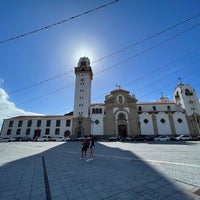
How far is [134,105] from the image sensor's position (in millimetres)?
40562

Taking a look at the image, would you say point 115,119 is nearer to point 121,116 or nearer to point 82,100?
point 121,116

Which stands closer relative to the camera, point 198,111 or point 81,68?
point 198,111

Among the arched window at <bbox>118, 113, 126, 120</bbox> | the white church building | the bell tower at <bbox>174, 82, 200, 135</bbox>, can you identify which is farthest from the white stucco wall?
the bell tower at <bbox>174, 82, 200, 135</bbox>

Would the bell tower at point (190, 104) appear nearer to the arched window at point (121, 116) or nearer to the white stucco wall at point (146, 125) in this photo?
the white stucco wall at point (146, 125)

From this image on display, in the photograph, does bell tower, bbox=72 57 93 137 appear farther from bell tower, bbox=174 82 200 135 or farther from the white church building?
bell tower, bbox=174 82 200 135

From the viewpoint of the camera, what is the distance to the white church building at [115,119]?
124 ft

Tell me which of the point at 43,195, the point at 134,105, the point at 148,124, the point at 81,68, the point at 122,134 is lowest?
the point at 43,195

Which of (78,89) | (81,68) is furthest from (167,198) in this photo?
(81,68)

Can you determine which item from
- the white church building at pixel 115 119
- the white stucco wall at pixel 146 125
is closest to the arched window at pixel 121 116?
the white church building at pixel 115 119

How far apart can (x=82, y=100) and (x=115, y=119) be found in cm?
1288

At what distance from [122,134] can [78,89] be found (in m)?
21.5

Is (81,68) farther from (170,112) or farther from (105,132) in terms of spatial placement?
(170,112)

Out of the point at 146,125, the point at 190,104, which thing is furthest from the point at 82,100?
the point at 190,104

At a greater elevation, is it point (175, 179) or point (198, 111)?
point (198, 111)
